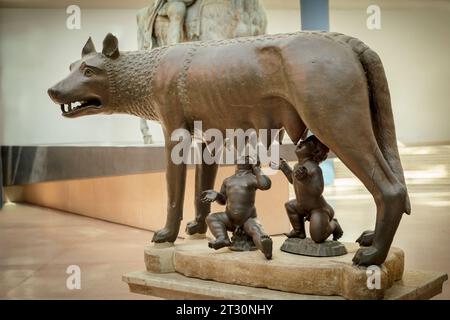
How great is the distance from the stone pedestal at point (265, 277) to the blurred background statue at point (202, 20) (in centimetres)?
336

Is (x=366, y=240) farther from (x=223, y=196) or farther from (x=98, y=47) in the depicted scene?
(x=98, y=47)

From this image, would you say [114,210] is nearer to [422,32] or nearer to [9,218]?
[9,218]

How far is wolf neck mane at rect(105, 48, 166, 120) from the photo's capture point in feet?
9.30

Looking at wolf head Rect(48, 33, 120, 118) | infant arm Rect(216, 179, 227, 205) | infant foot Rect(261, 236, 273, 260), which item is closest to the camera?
infant foot Rect(261, 236, 273, 260)

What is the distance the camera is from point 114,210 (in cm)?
742

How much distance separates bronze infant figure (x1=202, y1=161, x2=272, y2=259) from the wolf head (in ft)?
2.25

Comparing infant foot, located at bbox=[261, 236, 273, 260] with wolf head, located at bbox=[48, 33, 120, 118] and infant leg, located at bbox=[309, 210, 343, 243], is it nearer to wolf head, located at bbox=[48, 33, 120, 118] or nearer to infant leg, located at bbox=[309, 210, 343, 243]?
infant leg, located at bbox=[309, 210, 343, 243]

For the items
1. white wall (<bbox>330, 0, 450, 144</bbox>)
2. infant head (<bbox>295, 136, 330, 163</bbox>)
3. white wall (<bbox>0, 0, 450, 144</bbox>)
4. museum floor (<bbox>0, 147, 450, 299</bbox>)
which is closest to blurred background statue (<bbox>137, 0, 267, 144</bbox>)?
museum floor (<bbox>0, 147, 450, 299</bbox>)

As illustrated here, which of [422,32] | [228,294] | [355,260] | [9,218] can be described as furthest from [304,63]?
[422,32]

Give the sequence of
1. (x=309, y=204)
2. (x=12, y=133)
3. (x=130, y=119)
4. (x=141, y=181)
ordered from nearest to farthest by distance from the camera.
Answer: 1. (x=309, y=204)
2. (x=141, y=181)
3. (x=12, y=133)
4. (x=130, y=119)

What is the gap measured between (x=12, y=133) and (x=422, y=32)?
30.1 feet

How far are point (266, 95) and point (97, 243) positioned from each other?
3.73 meters

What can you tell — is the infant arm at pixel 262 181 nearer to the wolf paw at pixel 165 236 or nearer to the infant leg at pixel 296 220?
the infant leg at pixel 296 220

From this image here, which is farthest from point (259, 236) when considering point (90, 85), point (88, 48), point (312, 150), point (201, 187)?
point (88, 48)
